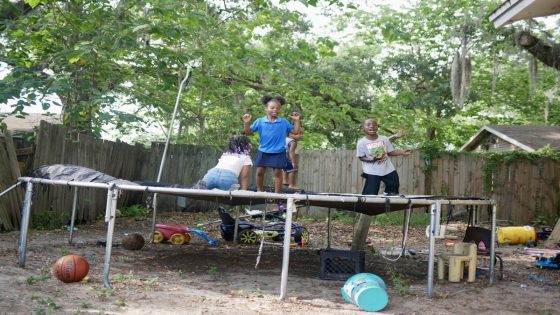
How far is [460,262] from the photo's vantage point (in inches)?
248

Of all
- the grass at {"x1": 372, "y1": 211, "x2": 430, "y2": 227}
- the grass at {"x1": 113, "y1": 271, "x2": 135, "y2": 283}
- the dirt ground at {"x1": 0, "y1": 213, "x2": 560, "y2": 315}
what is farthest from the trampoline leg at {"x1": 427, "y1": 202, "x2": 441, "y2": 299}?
the grass at {"x1": 372, "y1": 211, "x2": 430, "y2": 227}

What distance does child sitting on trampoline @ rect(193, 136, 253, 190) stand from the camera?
250 inches

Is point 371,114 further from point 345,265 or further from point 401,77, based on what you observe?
point 345,265

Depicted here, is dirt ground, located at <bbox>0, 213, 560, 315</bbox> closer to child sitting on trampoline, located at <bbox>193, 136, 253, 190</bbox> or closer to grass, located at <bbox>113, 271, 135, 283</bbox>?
grass, located at <bbox>113, 271, 135, 283</bbox>

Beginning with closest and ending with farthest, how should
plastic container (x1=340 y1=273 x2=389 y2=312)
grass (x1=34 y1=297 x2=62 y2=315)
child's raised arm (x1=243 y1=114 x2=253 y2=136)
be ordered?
grass (x1=34 y1=297 x2=62 y2=315) < plastic container (x1=340 y1=273 x2=389 y2=312) < child's raised arm (x1=243 y1=114 x2=253 y2=136)

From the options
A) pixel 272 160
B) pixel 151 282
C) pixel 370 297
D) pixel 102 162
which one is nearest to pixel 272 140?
pixel 272 160

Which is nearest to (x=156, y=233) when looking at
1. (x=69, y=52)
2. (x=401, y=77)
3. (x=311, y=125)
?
(x=69, y=52)

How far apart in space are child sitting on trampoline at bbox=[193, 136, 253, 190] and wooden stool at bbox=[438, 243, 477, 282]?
2295 millimetres

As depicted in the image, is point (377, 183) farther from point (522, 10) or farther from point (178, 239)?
point (522, 10)

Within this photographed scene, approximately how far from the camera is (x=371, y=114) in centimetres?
1530

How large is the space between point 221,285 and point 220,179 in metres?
1.20

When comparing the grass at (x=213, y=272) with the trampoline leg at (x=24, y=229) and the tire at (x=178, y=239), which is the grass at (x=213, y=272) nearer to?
the trampoline leg at (x=24, y=229)

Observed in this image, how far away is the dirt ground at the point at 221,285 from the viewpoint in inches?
180

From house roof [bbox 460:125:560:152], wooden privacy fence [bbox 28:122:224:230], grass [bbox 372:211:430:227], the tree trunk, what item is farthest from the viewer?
house roof [bbox 460:125:560:152]
